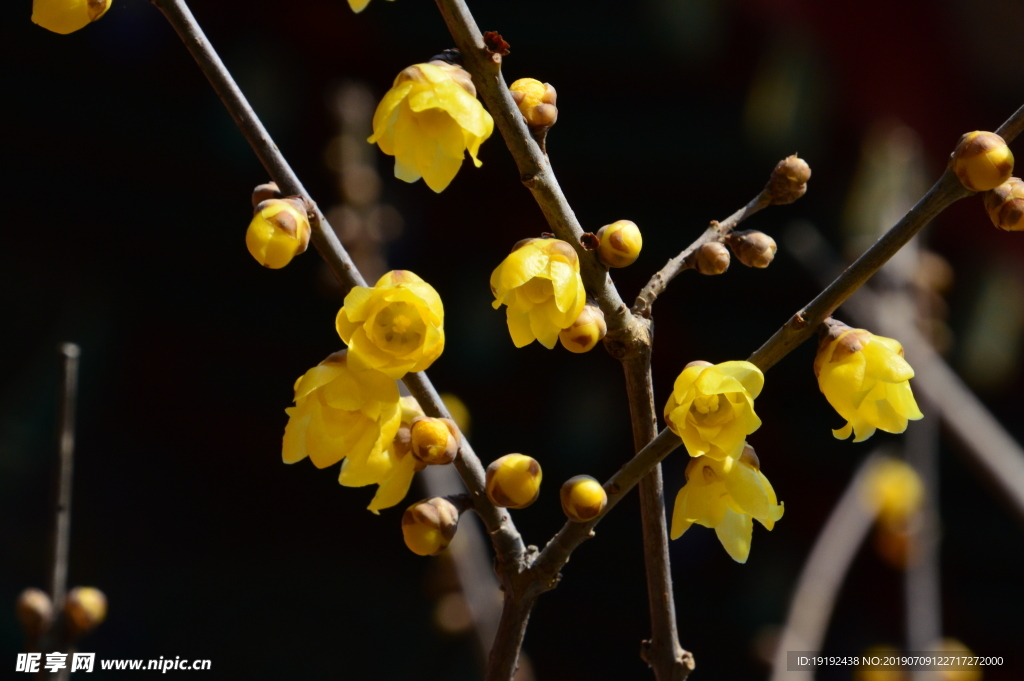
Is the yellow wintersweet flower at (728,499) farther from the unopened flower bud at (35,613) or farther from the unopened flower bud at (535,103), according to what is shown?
the unopened flower bud at (35,613)

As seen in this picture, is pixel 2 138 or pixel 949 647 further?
pixel 2 138

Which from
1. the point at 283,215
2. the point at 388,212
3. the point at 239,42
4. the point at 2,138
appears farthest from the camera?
the point at 239,42

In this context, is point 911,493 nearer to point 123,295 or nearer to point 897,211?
point 897,211

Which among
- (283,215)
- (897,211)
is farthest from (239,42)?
(283,215)

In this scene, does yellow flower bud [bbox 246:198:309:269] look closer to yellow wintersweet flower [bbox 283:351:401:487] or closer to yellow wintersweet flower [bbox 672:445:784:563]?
yellow wintersweet flower [bbox 283:351:401:487]

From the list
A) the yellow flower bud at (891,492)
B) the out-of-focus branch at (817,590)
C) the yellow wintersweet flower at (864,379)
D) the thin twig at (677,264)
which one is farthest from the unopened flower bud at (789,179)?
the yellow flower bud at (891,492)

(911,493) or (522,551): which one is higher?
(911,493)
